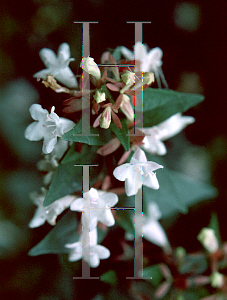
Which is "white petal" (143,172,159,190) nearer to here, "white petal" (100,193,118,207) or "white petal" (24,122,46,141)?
"white petal" (100,193,118,207)

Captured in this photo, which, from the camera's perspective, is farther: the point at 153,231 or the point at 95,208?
the point at 153,231

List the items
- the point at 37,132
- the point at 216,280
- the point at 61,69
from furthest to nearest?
the point at 216,280, the point at 61,69, the point at 37,132

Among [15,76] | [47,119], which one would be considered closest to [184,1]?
[15,76]

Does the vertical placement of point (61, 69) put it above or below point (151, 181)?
above

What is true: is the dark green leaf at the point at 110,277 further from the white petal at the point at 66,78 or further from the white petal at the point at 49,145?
the white petal at the point at 66,78

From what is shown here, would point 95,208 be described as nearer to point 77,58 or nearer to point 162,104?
point 162,104

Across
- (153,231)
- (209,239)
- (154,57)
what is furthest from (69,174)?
(209,239)

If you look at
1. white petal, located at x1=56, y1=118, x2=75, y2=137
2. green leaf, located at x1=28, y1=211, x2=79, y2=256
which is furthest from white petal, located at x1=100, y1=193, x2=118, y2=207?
white petal, located at x1=56, y1=118, x2=75, y2=137
